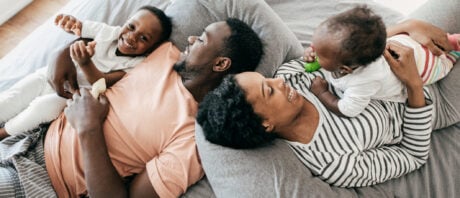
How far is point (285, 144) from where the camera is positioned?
1.23 m

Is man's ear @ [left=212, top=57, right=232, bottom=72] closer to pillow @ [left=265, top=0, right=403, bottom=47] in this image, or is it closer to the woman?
the woman

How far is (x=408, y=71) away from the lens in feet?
4.10

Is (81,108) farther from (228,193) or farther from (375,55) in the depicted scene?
(375,55)

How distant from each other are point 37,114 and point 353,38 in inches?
44.1

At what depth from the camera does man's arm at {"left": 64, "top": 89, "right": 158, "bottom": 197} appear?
1.17 m

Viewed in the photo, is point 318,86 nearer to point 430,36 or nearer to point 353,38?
point 353,38

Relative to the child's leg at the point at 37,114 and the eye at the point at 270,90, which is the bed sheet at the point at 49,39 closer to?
the child's leg at the point at 37,114

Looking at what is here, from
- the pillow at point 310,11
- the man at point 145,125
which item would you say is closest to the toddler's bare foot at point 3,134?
the man at point 145,125

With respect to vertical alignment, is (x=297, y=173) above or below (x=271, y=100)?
below

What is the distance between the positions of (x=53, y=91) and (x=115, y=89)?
0.96ft

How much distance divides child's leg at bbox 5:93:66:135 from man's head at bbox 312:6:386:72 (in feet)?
3.23

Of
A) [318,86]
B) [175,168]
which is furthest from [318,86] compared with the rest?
[175,168]

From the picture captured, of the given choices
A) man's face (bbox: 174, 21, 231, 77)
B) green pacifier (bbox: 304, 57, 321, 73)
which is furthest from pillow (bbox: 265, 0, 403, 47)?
man's face (bbox: 174, 21, 231, 77)

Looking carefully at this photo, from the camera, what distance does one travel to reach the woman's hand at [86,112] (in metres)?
1.25
